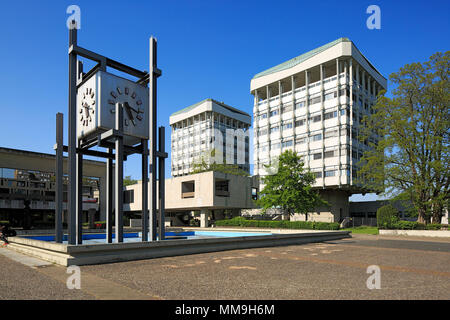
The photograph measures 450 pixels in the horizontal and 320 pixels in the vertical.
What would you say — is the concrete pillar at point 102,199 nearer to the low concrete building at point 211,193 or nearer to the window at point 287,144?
the low concrete building at point 211,193

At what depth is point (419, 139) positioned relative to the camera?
113 feet

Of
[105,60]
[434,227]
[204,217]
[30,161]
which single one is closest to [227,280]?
[105,60]

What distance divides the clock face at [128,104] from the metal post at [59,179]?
2.40 metres

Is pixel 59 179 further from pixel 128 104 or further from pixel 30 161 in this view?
pixel 30 161

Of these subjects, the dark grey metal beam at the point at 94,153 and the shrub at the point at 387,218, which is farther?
the shrub at the point at 387,218

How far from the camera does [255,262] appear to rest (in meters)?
11.6

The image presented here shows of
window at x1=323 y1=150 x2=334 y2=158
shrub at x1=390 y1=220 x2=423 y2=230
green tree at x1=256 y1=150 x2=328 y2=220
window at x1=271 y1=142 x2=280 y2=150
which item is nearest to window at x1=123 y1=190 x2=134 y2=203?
window at x1=271 y1=142 x2=280 y2=150

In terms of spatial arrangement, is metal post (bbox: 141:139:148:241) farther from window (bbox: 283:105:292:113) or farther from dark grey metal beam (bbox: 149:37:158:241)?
window (bbox: 283:105:292:113)

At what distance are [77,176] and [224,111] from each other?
87962mm

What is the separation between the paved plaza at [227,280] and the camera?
21.7 ft

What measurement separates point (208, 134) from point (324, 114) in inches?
1861

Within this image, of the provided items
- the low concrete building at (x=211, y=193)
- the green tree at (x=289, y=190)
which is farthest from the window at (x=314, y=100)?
the green tree at (x=289, y=190)

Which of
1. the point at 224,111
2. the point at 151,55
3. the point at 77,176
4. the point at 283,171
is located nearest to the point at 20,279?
the point at 77,176
